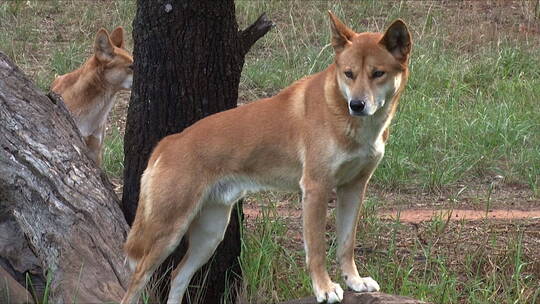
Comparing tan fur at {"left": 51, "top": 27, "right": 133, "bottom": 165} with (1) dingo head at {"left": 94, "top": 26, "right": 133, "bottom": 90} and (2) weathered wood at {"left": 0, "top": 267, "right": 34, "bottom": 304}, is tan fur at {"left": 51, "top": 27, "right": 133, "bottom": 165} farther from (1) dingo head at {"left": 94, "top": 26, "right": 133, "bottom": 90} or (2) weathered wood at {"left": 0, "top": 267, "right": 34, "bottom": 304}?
(2) weathered wood at {"left": 0, "top": 267, "right": 34, "bottom": 304}

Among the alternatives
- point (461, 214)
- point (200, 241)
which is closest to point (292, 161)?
point (200, 241)

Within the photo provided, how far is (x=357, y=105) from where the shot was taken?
4.99 meters

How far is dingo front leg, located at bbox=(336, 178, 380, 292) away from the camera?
5391 millimetres

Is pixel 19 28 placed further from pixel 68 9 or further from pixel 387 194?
pixel 387 194

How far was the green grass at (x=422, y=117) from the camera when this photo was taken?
6316mm

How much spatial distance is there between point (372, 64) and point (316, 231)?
0.88m

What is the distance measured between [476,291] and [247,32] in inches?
82.8

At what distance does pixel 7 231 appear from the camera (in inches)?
230

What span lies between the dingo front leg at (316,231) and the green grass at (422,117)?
860 millimetres

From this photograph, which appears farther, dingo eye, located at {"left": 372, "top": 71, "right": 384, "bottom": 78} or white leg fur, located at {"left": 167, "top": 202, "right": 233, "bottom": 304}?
white leg fur, located at {"left": 167, "top": 202, "right": 233, "bottom": 304}

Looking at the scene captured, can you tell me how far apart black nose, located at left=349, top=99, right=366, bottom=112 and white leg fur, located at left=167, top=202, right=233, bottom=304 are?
100 centimetres

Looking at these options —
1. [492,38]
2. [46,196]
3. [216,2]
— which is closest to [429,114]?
[492,38]

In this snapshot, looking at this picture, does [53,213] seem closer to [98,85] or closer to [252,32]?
[252,32]

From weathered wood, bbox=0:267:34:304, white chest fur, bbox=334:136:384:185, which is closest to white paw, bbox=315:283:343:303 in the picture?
white chest fur, bbox=334:136:384:185
